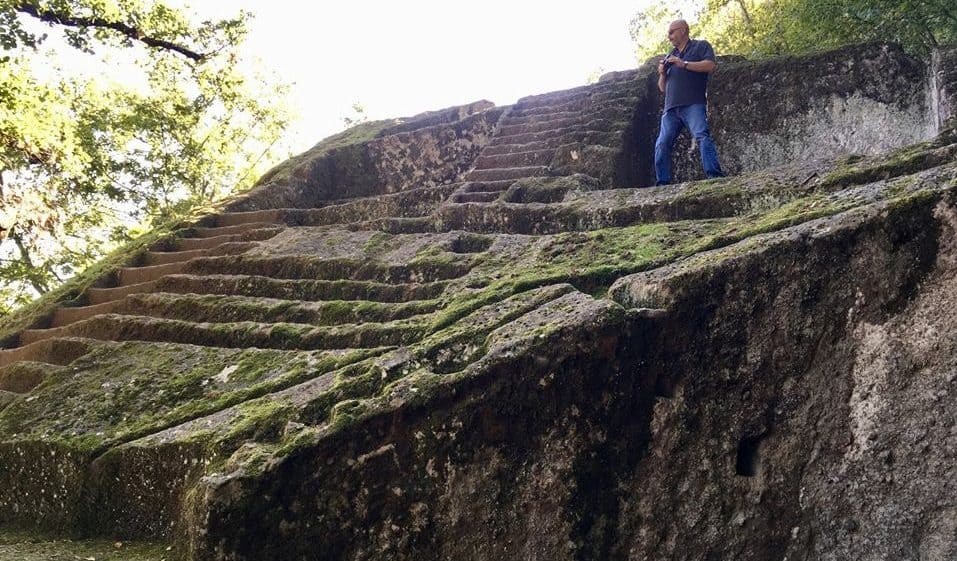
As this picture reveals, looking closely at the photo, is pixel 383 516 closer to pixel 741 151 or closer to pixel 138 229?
pixel 741 151

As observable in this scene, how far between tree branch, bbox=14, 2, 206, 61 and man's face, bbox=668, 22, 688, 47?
757 cm

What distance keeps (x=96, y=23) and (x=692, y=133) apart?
26.6 feet

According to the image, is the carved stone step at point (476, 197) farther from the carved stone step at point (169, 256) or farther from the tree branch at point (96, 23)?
the tree branch at point (96, 23)

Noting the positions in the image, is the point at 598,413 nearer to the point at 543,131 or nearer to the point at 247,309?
the point at 247,309

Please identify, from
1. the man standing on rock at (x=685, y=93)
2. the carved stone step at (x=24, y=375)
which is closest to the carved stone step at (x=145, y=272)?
the carved stone step at (x=24, y=375)

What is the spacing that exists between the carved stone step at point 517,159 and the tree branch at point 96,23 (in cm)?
560

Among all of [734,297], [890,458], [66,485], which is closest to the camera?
[890,458]

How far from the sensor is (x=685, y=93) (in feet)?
19.5

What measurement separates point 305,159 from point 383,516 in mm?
7461

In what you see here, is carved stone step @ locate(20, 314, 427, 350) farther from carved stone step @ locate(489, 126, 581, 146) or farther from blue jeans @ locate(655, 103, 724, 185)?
carved stone step @ locate(489, 126, 581, 146)

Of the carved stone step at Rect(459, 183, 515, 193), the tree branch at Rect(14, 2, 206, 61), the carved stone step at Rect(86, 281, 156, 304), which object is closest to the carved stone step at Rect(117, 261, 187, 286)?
the carved stone step at Rect(86, 281, 156, 304)

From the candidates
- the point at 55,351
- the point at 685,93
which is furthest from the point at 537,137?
the point at 55,351

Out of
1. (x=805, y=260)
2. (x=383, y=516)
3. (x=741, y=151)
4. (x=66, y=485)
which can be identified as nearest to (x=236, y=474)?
(x=383, y=516)

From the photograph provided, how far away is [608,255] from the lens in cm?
386
